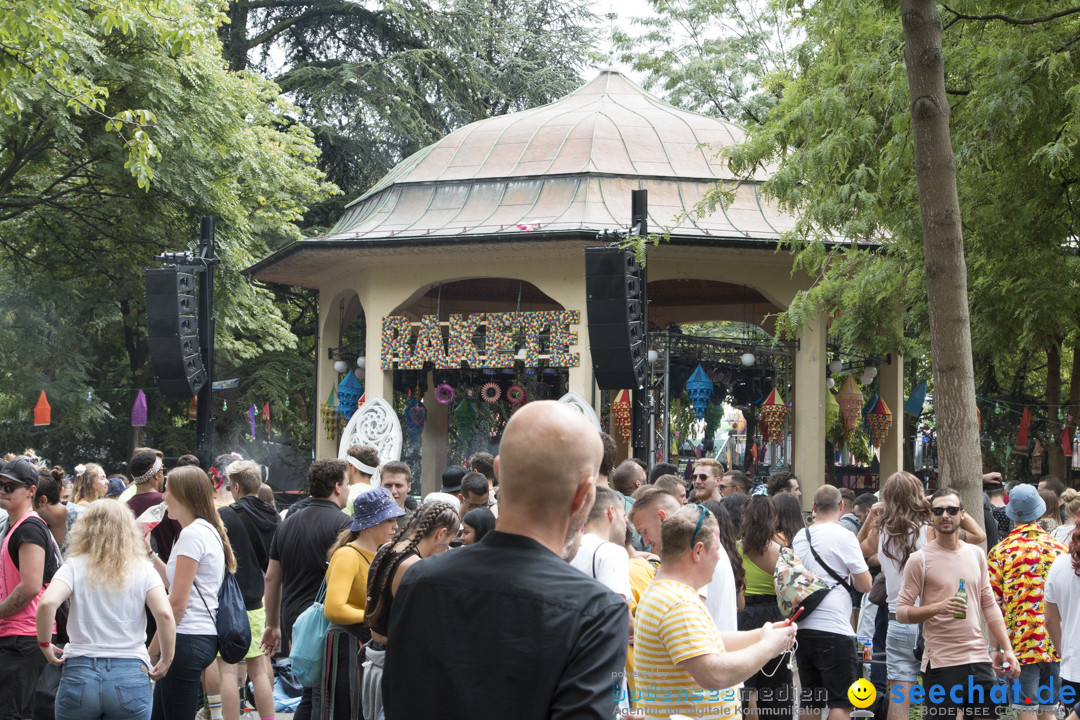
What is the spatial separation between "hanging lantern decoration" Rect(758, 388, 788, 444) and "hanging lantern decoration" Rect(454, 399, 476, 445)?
4621 mm

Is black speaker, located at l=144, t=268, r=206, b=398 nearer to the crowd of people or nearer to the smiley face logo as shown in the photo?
the crowd of people

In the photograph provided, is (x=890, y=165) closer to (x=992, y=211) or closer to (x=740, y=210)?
(x=992, y=211)

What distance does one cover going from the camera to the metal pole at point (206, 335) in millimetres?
14836

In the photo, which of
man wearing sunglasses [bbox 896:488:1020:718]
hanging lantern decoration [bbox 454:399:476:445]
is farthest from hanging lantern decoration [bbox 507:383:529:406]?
man wearing sunglasses [bbox 896:488:1020:718]

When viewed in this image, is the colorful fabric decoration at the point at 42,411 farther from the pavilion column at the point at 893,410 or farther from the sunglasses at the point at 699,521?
the sunglasses at the point at 699,521

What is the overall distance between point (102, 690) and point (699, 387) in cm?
1233

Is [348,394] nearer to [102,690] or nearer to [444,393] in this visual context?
[444,393]

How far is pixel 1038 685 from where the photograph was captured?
23.6 feet

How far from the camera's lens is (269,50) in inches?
1190

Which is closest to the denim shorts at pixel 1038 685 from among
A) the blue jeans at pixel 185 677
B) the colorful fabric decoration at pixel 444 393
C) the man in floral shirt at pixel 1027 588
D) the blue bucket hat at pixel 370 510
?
the man in floral shirt at pixel 1027 588

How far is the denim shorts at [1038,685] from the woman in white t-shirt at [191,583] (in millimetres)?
4738

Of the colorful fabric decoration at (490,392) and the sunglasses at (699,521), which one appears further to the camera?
the colorful fabric decoration at (490,392)

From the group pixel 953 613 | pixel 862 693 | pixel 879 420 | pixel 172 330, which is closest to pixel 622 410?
pixel 879 420

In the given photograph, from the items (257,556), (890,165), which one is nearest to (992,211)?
(890,165)
